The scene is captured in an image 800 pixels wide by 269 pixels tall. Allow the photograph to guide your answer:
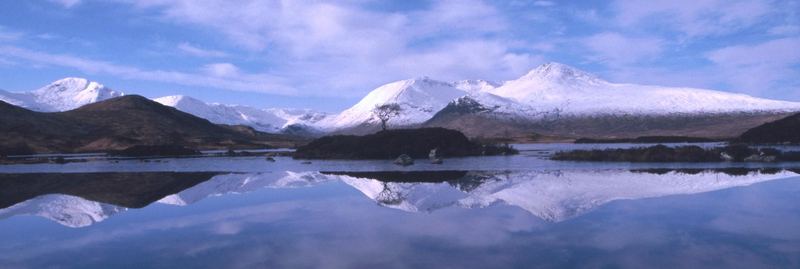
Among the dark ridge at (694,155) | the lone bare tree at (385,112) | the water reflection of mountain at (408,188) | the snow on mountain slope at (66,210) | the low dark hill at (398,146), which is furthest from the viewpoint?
the lone bare tree at (385,112)

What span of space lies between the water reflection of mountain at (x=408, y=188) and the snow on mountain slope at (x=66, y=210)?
0.11ft

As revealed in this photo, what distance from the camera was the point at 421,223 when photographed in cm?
2033

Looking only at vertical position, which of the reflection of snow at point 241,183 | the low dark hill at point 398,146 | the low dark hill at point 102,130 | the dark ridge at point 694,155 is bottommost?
the reflection of snow at point 241,183

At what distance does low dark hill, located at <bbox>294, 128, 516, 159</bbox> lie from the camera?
227ft

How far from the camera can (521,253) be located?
1540 cm

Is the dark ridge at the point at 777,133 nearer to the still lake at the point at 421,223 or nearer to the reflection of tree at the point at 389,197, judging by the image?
the still lake at the point at 421,223

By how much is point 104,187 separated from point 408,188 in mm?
16563

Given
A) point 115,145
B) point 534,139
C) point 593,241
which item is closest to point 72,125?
point 115,145

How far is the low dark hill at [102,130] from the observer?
12706cm

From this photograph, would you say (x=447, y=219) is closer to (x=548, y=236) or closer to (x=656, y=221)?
(x=548, y=236)

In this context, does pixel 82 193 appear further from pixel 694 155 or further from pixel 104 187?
pixel 694 155

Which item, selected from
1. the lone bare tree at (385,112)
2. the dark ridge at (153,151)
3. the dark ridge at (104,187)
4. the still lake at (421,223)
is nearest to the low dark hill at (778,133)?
the lone bare tree at (385,112)

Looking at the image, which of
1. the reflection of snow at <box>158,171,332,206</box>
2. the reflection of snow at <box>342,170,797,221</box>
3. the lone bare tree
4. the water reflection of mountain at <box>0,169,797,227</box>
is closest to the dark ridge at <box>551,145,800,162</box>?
the water reflection of mountain at <box>0,169,797,227</box>

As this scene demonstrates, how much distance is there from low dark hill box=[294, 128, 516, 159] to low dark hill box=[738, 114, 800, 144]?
35106 mm
